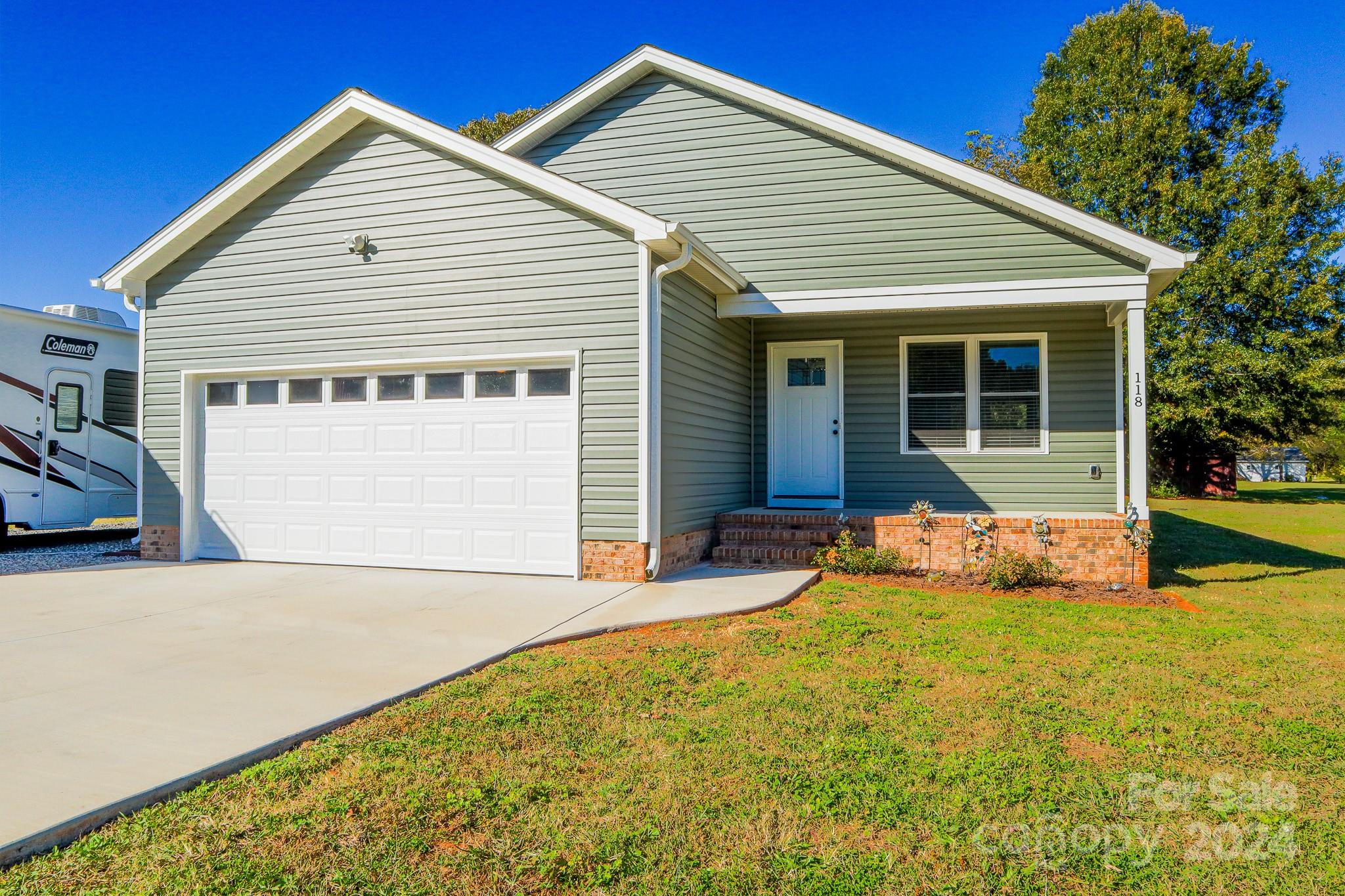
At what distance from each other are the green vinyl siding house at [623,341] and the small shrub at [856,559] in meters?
0.34

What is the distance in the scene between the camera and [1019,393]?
33.9 feet

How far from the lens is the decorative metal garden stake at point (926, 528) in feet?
29.3

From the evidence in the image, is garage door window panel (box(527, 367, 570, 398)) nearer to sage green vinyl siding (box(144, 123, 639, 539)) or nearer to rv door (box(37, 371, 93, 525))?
sage green vinyl siding (box(144, 123, 639, 539))

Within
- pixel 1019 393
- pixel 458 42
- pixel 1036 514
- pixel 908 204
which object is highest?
pixel 458 42

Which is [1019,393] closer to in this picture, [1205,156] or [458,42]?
[458,42]

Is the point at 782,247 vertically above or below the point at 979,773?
above

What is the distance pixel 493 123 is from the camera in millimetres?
23719

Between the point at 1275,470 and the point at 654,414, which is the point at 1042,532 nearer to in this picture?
the point at 654,414

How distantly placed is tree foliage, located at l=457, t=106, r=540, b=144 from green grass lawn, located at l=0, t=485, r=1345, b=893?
21.1 metres

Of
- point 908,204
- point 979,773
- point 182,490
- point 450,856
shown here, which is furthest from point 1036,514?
point 182,490

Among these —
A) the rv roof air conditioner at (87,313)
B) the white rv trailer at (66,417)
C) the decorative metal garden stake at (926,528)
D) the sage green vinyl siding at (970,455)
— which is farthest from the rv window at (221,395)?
the decorative metal garden stake at (926,528)

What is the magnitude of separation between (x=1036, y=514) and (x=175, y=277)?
10432 millimetres

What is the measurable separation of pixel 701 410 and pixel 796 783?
6.13m

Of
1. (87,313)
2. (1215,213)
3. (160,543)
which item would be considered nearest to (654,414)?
(160,543)
